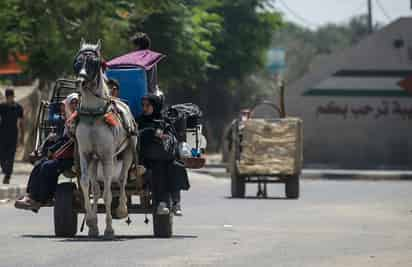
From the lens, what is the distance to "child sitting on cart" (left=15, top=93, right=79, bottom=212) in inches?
602

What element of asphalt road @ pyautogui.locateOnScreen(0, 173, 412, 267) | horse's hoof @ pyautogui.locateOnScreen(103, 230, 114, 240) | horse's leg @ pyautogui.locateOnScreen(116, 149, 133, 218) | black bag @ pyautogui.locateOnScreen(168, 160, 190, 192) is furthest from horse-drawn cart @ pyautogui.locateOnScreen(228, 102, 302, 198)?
horse's hoof @ pyautogui.locateOnScreen(103, 230, 114, 240)

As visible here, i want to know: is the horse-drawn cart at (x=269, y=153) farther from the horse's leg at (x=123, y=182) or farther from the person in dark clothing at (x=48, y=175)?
the horse's leg at (x=123, y=182)

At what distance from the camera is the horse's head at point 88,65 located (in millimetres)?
14117

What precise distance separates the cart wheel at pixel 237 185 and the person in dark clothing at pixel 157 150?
10702mm

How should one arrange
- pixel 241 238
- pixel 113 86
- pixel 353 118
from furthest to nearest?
pixel 353 118
pixel 113 86
pixel 241 238

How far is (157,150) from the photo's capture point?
15.7 m

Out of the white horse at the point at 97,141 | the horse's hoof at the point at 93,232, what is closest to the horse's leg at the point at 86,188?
the white horse at the point at 97,141

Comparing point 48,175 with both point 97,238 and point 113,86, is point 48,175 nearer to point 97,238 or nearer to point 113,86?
point 97,238

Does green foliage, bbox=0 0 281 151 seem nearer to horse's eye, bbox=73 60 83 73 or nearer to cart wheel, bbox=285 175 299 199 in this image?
cart wheel, bbox=285 175 299 199

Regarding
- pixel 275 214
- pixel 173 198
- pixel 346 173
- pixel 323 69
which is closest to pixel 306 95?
pixel 323 69

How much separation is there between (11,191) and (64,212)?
9888mm

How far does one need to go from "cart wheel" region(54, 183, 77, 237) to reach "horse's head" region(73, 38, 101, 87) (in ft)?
4.86

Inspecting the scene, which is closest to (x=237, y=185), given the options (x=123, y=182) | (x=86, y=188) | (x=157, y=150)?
(x=157, y=150)

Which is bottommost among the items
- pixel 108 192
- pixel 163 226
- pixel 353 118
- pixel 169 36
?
pixel 163 226
